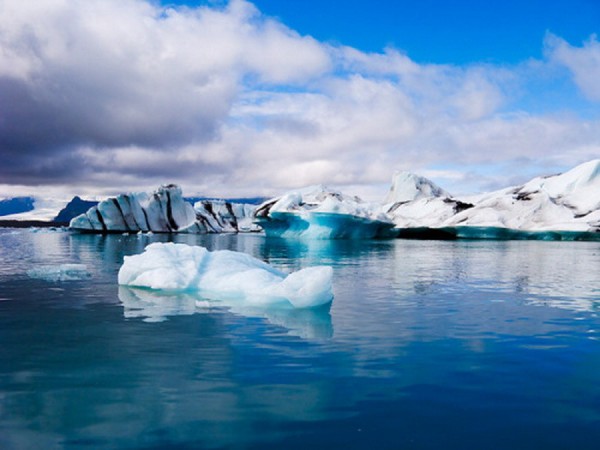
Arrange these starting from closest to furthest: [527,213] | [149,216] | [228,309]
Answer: [228,309] < [527,213] < [149,216]

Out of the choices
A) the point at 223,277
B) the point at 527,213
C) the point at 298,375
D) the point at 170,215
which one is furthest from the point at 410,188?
the point at 298,375

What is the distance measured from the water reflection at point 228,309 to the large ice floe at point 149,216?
5262cm

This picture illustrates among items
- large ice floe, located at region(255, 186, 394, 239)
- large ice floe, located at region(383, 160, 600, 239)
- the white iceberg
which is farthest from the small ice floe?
the white iceberg

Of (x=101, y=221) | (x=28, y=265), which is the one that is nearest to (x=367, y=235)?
(x=101, y=221)

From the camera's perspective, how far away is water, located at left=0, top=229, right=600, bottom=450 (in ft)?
12.3

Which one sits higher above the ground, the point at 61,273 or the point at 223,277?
the point at 223,277

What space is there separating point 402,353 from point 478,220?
149ft

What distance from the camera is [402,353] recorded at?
19.6 ft

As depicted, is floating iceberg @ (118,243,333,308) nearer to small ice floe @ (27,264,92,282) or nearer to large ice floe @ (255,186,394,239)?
small ice floe @ (27,264,92,282)

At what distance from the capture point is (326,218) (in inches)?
1836

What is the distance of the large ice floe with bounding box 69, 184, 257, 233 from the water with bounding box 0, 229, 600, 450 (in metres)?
52.7

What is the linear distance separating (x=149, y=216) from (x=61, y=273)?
5106 cm

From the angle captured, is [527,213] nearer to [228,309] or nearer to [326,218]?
[326,218]

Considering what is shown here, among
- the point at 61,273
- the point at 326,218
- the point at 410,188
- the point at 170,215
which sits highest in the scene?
the point at 410,188
